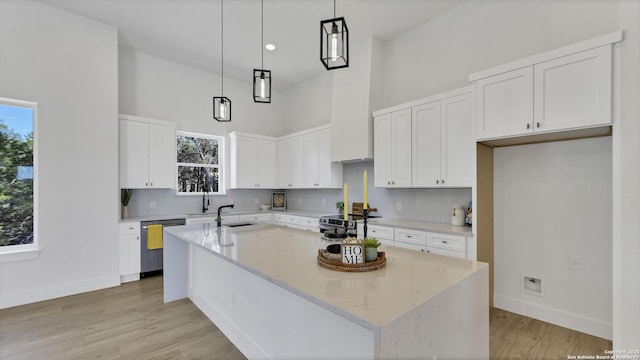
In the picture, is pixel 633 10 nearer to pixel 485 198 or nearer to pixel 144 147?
pixel 485 198

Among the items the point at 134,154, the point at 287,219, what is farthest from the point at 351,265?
the point at 134,154

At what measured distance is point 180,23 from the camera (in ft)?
12.3

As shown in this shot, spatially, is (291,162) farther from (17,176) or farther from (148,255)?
(17,176)

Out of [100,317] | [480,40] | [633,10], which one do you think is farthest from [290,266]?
[480,40]

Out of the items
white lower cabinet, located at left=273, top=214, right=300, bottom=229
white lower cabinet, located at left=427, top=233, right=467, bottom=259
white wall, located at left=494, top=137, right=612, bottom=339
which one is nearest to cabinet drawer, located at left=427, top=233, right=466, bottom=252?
white lower cabinet, located at left=427, top=233, right=467, bottom=259

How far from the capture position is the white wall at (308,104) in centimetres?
533

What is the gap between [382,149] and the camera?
3.86 metres

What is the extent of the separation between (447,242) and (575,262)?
Result: 1.10 m

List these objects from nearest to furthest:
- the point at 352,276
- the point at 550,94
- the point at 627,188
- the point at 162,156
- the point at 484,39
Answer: the point at 352,276 < the point at 627,188 < the point at 550,94 < the point at 484,39 < the point at 162,156

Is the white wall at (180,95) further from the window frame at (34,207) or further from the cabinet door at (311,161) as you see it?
the cabinet door at (311,161)

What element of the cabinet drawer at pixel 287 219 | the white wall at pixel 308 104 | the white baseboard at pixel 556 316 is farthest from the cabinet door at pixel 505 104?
the cabinet drawer at pixel 287 219

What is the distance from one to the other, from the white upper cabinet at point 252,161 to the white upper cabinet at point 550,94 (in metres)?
3.90

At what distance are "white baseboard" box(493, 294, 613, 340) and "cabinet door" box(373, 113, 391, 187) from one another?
5.98 feet

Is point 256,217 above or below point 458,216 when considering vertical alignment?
below
